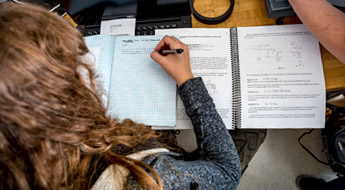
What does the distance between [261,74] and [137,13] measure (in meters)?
0.42

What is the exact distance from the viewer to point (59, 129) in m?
0.31

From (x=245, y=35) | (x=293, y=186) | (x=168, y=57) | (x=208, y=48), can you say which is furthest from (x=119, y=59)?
(x=293, y=186)

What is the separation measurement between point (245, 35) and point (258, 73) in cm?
12

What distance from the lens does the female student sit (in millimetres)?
Answer: 268

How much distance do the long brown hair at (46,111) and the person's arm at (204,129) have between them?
16 cm

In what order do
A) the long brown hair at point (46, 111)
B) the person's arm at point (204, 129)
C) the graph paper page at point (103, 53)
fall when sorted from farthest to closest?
the graph paper page at point (103, 53)
the person's arm at point (204, 129)
the long brown hair at point (46, 111)

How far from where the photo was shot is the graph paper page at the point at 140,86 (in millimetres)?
581

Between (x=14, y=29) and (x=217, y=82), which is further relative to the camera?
(x=217, y=82)

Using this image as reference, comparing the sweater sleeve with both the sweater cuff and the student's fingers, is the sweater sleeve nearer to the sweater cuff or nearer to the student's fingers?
the sweater cuff

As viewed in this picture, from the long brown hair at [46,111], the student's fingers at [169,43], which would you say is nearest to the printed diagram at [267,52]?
the student's fingers at [169,43]

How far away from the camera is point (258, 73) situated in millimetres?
587

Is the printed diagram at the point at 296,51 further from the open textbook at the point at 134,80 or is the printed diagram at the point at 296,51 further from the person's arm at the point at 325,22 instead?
the open textbook at the point at 134,80

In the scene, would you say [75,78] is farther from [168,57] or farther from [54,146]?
[168,57]

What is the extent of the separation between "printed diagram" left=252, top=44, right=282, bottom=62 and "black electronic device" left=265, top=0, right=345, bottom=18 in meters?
0.09
